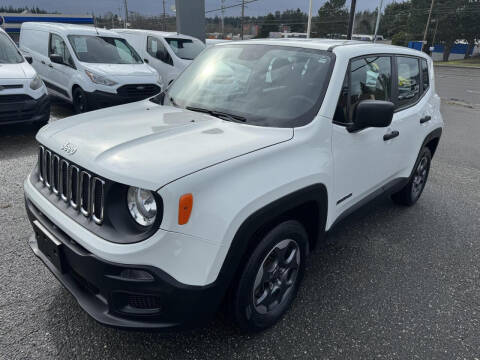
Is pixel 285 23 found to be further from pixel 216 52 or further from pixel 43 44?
pixel 216 52

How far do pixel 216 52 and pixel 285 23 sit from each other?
82.7 meters

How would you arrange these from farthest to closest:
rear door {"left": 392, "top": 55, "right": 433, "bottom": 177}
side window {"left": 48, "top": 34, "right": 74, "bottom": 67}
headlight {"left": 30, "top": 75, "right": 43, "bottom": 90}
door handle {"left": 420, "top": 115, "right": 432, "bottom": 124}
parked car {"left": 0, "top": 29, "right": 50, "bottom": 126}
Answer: side window {"left": 48, "top": 34, "right": 74, "bottom": 67} < headlight {"left": 30, "top": 75, "right": 43, "bottom": 90} < parked car {"left": 0, "top": 29, "right": 50, "bottom": 126} < door handle {"left": 420, "top": 115, "right": 432, "bottom": 124} < rear door {"left": 392, "top": 55, "right": 433, "bottom": 177}

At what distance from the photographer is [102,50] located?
27.1 feet

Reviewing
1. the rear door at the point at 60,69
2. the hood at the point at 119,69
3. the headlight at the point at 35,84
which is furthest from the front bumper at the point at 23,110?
the rear door at the point at 60,69

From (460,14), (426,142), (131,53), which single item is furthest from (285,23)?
(426,142)

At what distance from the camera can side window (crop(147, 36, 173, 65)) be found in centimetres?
1043

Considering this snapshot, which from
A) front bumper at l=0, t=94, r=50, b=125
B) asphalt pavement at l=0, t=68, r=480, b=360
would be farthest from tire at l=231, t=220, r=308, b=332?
front bumper at l=0, t=94, r=50, b=125

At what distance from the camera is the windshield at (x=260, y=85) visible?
2.46 m

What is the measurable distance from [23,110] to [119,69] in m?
2.51

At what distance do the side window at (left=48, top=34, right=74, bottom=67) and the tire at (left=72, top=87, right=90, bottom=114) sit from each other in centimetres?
60

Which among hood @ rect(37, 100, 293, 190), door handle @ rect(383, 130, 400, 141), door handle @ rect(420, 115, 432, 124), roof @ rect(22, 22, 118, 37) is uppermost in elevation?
roof @ rect(22, 22, 118, 37)

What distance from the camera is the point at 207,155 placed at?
1.87m

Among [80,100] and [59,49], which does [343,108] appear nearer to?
[80,100]

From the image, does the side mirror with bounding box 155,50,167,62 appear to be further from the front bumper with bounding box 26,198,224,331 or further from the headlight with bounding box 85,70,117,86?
the front bumper with bounding box 26,198,224,331
